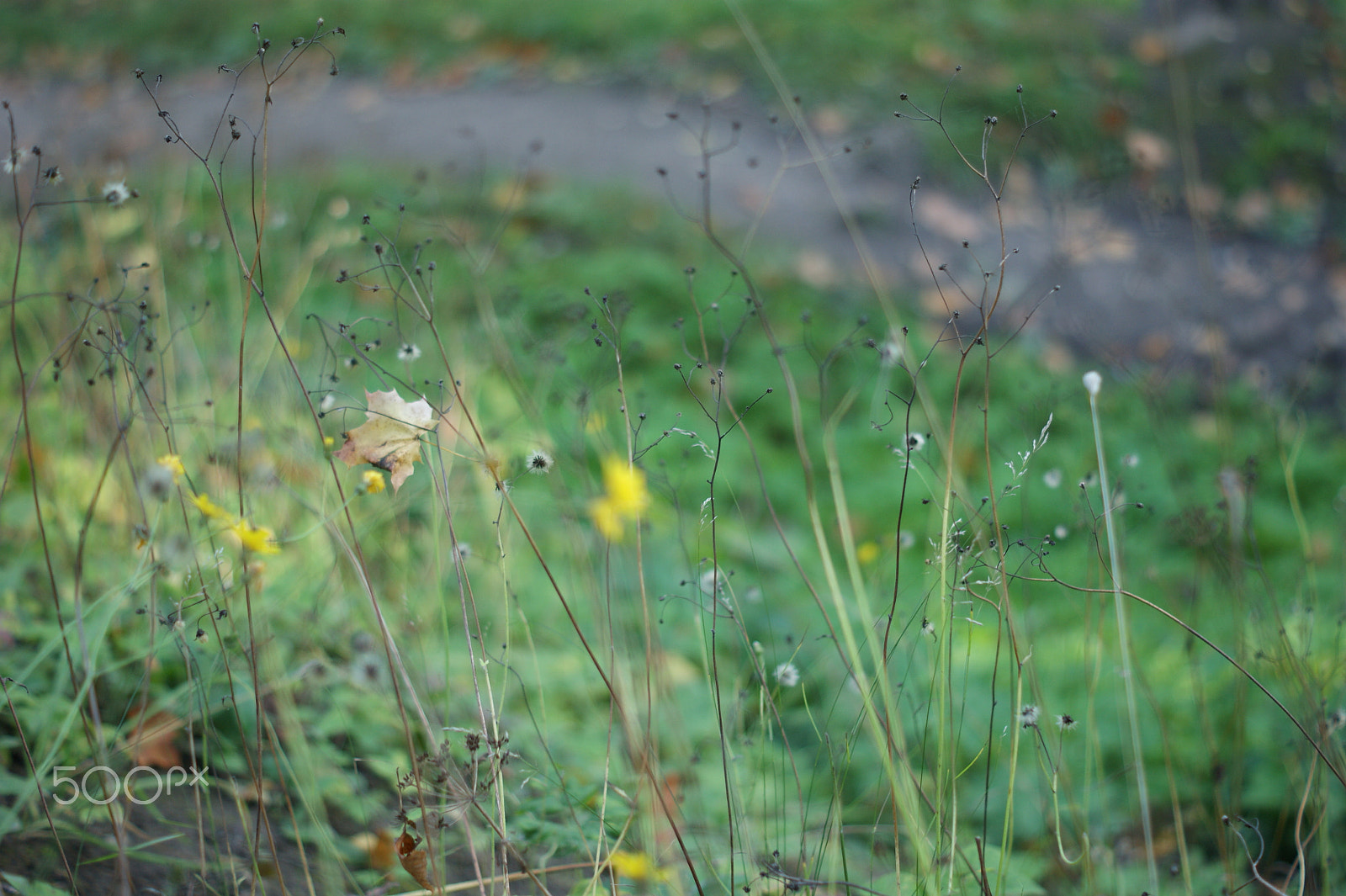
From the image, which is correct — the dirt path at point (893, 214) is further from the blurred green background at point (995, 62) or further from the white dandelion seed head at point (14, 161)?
the white dandelion seed head at point (14, 161)

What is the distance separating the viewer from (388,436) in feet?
3.56

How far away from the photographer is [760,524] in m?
2.71

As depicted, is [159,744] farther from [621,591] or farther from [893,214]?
[893,214]

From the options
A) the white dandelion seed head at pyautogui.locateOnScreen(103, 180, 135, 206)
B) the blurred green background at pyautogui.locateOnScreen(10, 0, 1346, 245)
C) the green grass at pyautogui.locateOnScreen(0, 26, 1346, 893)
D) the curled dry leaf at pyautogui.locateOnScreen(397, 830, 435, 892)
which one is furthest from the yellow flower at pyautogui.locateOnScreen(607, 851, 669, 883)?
the blurred green background at pyautogui.locateOnScreen(10, 0, 1346, 245)

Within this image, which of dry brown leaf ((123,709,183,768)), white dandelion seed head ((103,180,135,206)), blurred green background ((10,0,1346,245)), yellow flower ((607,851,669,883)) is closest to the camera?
yellow flower ((607,851,669,883))

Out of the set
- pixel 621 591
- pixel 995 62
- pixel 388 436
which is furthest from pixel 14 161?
pixel 995 62

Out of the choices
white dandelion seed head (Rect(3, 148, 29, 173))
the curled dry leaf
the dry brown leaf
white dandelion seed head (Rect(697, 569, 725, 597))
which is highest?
white dandelion seed head (Rect(3, 148, 29, 173))

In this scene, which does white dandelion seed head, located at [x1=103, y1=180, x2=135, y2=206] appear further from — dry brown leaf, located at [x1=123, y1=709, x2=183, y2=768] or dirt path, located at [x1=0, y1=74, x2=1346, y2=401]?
dirt path, located at [x1=0, y1=74, x2=1346, y2=401]

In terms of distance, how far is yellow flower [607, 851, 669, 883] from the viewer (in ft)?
3.31

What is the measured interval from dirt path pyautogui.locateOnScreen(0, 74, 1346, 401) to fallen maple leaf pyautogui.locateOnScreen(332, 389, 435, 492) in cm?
261

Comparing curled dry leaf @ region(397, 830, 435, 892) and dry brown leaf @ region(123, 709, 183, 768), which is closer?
curled dry leaf @ region(397, 830, 435, 892)

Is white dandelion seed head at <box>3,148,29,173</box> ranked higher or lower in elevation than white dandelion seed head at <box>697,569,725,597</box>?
higher

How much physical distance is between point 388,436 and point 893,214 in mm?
3755

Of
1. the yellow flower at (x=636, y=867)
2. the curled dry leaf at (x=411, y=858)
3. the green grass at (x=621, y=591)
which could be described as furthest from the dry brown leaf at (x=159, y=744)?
the yellow flower at (x=636, y=867)
